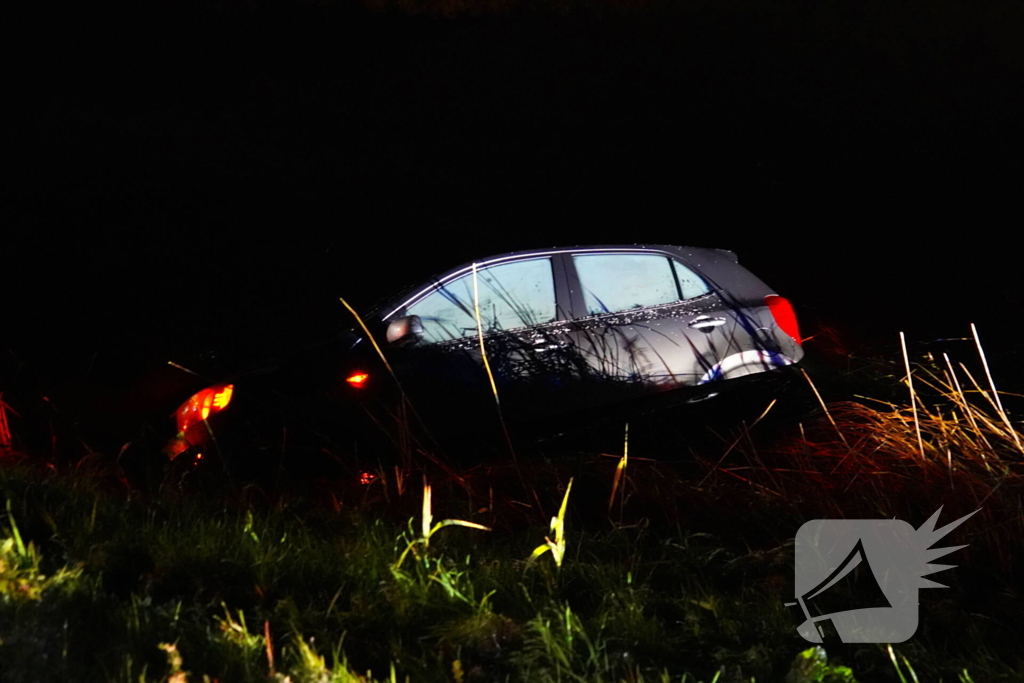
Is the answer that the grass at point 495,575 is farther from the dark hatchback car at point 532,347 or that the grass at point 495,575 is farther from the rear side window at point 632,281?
the rear side window at point 632,281

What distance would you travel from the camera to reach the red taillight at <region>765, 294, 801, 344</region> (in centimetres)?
623

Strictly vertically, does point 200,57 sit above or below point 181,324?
above

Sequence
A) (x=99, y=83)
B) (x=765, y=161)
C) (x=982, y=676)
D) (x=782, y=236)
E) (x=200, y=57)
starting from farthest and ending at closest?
(x=200, y=57)
(x=99, y=83)
(x=765, y=161)
(x=782, y=236)
(x=982, y=676)

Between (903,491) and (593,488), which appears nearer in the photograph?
(903,491)

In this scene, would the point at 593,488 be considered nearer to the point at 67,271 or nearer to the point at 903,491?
the point at 903,491

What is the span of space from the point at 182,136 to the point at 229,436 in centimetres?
1002

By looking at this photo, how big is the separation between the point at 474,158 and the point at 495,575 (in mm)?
11608

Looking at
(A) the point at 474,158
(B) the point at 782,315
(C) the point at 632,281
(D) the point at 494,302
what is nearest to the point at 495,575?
(D) the point at 494,302

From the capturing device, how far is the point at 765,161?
43.1 ft

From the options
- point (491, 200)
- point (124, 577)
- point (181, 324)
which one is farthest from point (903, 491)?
point (491, 200)

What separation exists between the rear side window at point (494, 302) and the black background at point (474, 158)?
2.30 feet

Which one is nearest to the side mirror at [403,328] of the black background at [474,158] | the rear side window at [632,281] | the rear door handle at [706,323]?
the black background at [474,158]

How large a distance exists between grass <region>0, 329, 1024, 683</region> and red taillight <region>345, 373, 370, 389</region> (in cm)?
60

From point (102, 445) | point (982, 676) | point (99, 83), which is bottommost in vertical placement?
point (982, 676)
